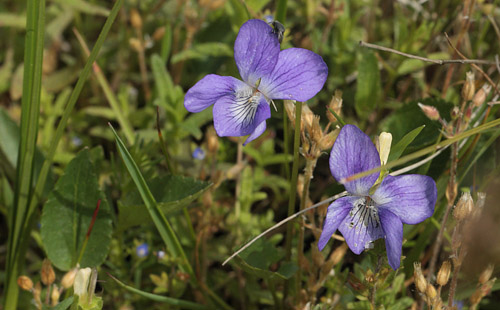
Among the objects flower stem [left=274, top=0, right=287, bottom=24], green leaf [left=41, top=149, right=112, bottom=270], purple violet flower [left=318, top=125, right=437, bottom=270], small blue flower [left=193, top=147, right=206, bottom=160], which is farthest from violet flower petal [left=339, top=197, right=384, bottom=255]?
small blue flower [left=193, top=147, right=206, bottom=160]

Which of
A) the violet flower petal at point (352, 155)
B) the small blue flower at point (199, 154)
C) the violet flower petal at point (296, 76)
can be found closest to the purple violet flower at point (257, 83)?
the violet flower petal at point (296, 76)

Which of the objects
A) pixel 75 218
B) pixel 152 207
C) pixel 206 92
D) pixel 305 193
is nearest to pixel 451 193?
pixel 305 193

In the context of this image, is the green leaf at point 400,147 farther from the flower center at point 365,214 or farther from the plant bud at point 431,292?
the plant bud at point 431,292

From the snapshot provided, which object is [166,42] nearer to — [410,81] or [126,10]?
[126,10]

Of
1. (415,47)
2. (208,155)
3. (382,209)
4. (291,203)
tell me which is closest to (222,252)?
(208,155)

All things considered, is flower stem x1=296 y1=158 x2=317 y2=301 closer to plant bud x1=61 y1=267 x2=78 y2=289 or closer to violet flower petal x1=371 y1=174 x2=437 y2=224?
violet flower petal x1=371 y1=174 x2=437 y2=224
